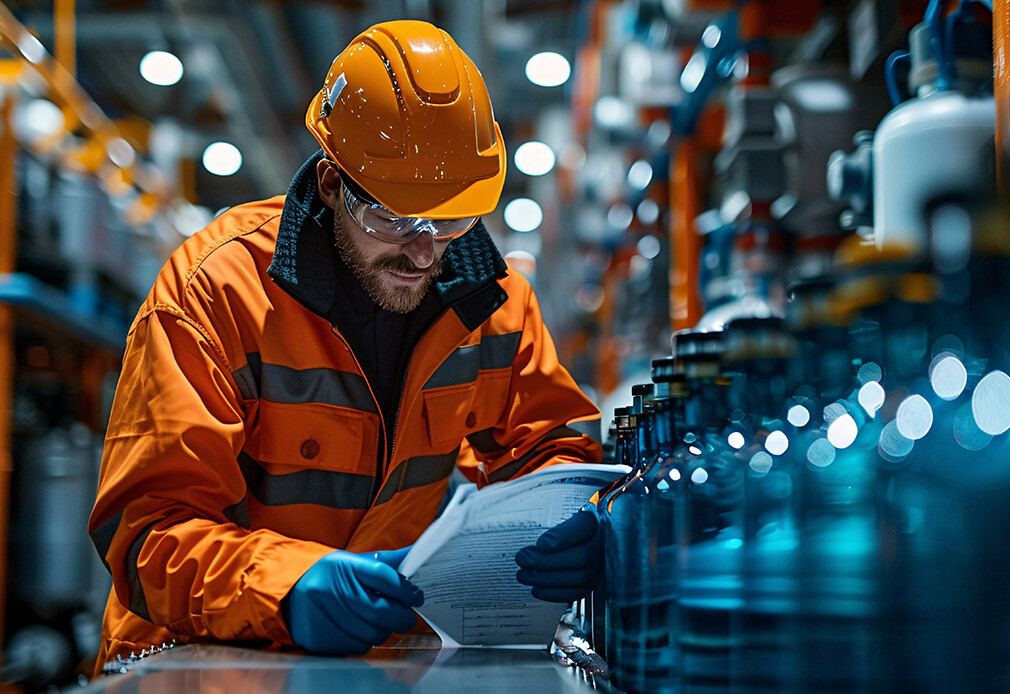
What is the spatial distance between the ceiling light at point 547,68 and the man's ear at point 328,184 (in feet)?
16.1

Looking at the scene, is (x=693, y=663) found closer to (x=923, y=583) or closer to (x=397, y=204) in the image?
(x=923, y=583)

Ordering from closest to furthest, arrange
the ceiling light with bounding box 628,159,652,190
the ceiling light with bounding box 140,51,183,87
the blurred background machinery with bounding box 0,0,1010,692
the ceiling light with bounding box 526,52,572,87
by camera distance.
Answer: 1. the blurred background machinery with bounding box 0,0,1010,692
2. the ceiling light with bounding box 628,159,652,190
3. the ceiling light with bounding box 140,51,183,87
4. the ceiling light with bounding box 526,52,572,87

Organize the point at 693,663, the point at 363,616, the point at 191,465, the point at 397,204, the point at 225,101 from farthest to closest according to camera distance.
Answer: the point at 225,101 < the point at 397,204 < the point at 191,465 < the point at 363,616 < the point at 693,663

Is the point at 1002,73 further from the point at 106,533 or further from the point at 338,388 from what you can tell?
the point at 106,533

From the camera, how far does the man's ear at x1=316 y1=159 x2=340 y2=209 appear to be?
5.80 feet

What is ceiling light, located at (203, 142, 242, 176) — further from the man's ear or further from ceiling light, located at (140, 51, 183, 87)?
the man's ear

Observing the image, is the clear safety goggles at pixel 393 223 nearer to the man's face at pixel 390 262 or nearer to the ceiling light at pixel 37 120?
the man's face at pixel 390 262

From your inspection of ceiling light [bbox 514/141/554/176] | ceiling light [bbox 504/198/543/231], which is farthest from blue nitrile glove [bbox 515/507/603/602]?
ceiling light [bbox 504/198/543/231]

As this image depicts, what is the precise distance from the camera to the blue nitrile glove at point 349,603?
118 cm

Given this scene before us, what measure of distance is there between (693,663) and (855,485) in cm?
25

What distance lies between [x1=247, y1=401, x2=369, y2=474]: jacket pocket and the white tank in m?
0.92

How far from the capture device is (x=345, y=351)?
165 centimetres

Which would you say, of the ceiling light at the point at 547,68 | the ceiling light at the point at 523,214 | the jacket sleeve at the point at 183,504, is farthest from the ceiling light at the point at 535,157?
the jacket sleeve at the point at 183,504

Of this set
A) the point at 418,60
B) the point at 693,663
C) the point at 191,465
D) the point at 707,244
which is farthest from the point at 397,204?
the point at 707,244
